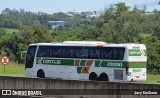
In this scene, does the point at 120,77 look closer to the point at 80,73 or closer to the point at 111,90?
the point at 80,73

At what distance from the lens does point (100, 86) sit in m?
22.9

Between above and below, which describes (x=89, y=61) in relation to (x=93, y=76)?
above

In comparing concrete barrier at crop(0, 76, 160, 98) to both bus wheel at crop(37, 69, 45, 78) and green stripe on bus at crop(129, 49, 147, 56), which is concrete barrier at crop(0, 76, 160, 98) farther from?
bus wheel at crop(37, 69, 45, 78)

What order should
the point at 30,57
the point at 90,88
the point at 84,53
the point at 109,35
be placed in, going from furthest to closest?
1. the point at 109,35
2. the point at 30,57
3. the point at 84,53
4. the point at 90,88

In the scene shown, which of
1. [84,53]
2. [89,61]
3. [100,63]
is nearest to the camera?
[100,63]

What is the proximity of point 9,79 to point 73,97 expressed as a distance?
7.47 meters

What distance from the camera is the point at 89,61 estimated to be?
36.1 meters

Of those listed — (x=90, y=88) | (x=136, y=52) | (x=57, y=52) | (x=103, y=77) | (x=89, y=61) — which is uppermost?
(x=136, y=52)

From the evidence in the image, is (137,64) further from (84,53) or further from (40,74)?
(40,74)

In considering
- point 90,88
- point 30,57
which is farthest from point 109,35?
point 90,88

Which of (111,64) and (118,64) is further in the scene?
(111,64)

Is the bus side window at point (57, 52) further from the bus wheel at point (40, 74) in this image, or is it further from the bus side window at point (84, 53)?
the bus side window at point (84, 53)

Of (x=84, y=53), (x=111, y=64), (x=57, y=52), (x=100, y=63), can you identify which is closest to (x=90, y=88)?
(x=111, y=64)

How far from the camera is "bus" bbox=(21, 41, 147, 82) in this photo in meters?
34.2
